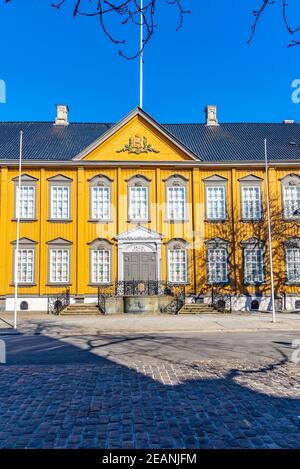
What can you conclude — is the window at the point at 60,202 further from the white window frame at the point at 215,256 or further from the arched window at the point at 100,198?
the white window frame at the point at 215,256

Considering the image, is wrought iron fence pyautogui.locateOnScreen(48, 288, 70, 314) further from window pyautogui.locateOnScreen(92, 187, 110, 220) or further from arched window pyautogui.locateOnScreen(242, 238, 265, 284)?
arched window pyautogui.locateOnScreen(242, 238, 265, 284)

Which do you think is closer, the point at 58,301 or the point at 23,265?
the point at 58,301

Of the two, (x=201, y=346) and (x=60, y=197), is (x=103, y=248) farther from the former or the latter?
(x=201, y=346)

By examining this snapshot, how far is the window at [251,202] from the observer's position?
2522cm

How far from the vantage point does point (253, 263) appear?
24750 millimetres

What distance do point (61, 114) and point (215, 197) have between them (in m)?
14.1

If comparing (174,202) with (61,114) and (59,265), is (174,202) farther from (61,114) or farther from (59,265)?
(61,114)

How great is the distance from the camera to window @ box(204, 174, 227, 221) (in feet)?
82.5

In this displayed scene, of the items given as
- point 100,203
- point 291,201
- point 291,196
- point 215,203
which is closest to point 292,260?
point 291,201

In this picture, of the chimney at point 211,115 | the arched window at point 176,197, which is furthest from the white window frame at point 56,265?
the chimney at point 211,115

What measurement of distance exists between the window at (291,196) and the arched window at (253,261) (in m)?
2.76

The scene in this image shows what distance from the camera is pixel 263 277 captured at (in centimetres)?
2448

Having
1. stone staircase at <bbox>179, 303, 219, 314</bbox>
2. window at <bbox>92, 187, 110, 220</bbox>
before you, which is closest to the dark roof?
window at <bbox>92, 187, 110, 220</bbox>

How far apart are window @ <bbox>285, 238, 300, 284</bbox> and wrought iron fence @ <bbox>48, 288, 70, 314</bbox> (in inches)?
548
